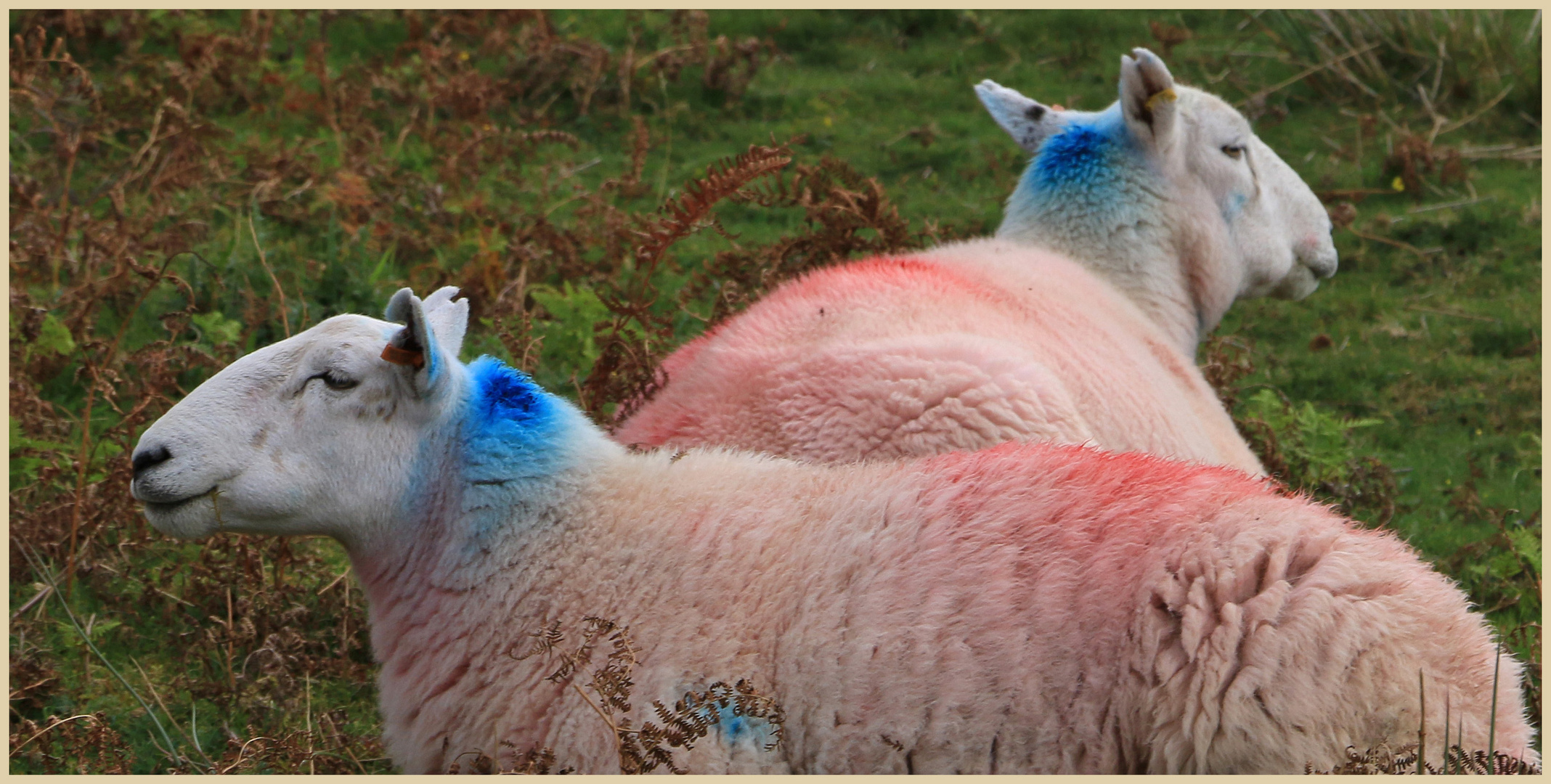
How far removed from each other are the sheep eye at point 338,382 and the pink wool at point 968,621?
0.45 m

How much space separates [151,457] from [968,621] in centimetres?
215

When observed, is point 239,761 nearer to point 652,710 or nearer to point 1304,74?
point 652,710

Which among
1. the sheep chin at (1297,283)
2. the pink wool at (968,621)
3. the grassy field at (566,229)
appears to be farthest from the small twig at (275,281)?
the sheep chin at (1297,283)

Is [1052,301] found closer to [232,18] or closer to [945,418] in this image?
[945,418]

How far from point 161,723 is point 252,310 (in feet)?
8.42

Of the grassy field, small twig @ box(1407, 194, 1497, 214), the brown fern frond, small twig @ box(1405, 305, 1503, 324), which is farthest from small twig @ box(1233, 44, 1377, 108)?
the brown fern frond

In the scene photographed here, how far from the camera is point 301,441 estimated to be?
3.84 meters

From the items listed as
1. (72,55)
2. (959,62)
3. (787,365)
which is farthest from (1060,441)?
(72,55)

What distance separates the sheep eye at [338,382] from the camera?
385cm

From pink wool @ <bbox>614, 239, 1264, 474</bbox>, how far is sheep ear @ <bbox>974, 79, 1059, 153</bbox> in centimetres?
98

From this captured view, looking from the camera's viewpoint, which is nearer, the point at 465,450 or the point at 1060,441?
the point at 465,450

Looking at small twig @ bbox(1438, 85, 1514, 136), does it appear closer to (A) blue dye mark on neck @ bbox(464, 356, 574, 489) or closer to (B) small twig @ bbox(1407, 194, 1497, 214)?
(B) small twig @ bbox(1407, 194, 1497, 214)

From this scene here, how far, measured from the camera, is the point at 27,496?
5926 mm

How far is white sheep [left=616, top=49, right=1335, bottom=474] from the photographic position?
4.73 m
